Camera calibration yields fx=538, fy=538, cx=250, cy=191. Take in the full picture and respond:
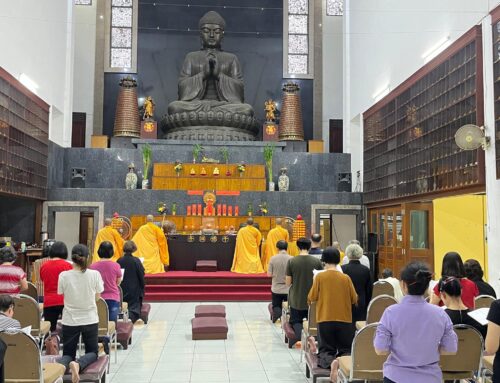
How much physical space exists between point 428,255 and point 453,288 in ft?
20.3

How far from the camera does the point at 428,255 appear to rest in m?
9.15

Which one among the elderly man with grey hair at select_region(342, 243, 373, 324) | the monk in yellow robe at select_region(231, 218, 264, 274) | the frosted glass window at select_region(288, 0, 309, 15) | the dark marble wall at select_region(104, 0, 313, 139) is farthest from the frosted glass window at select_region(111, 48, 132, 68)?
the elderly man with grey hair at select_region(342, 243, 373, 324)

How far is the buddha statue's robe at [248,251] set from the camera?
33.3ft

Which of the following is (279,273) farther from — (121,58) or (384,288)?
(121,58)

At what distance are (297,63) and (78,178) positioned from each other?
8357 mm

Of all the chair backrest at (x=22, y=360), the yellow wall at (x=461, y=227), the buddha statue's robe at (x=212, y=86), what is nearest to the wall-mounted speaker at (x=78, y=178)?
the buddha statue's robe at (x=212, y=86)

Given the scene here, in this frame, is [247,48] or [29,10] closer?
[29,10]

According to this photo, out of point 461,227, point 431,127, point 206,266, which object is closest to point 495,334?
point 461,227

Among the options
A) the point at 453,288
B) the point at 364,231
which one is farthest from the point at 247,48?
the point at 453,288

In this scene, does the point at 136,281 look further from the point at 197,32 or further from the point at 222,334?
the point at 197,32

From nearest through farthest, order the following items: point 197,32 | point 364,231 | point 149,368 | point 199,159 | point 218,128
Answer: point 149,368 < point 364,231 < point 199,159 < point 218,128 < point 197,32

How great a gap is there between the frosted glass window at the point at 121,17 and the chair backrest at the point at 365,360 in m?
16.2

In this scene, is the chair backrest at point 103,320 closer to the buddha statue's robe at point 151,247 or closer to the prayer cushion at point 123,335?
the prayer cushion at point 123,335

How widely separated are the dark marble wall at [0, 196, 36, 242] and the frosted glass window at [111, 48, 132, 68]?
6.77 m
